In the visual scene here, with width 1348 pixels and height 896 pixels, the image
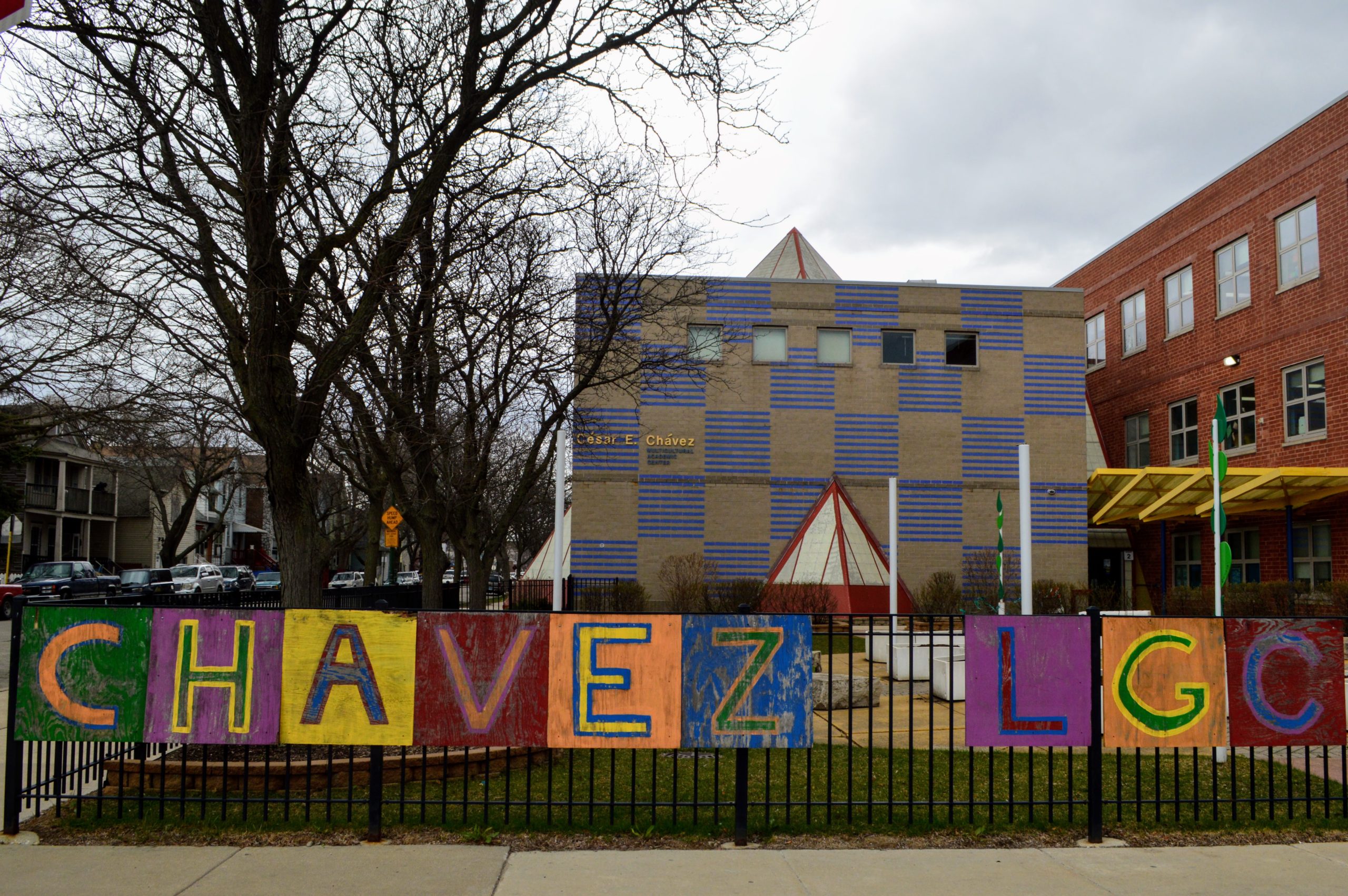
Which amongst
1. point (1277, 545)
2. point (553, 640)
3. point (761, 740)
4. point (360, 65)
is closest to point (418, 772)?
point (553, 640)

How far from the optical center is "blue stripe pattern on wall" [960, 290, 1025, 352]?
33031 millimetres

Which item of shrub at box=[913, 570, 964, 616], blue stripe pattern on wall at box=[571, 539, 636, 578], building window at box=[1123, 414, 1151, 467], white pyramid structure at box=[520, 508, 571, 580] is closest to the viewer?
shrub at box=[913, 570, 964, 616]

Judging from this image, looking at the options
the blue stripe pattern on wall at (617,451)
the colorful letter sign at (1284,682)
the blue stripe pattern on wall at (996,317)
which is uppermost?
the blue stripe pattern on wall at (996,317)

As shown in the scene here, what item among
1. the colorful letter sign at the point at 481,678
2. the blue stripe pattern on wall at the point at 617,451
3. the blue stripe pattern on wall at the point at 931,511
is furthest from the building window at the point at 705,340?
the colorful letter sign at the point at 481,678

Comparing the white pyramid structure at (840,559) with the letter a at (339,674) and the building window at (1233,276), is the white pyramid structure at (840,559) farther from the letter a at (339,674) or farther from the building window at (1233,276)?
the letter a at (339,674)

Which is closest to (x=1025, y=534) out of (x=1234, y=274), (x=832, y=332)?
(x=832, y=332)

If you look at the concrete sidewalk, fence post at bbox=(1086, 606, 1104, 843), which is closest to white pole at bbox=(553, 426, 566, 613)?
the concrete sidewalk

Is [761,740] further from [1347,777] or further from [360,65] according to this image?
[360,65]

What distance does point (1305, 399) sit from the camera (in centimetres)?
2750

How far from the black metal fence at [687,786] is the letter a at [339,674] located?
45 cm

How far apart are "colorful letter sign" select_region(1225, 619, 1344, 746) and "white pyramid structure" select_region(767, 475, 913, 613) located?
820 inches

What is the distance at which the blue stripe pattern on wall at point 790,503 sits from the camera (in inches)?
1257

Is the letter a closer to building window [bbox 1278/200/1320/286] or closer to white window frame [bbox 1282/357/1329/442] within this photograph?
white window frame [bbox 1282/357/1329/442]

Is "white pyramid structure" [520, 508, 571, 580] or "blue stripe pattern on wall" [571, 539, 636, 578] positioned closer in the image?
"blue stripe pattern on wall" [571, 539, 636, 578]
